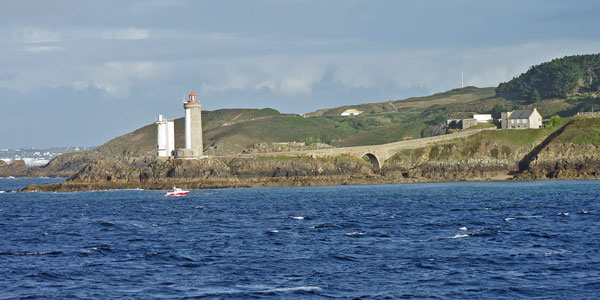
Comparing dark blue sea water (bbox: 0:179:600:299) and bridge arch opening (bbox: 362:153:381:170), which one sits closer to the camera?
dark blue sea water (bbox: 0:179:600:299)

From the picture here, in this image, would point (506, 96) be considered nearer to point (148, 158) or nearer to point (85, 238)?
point (148, 158)

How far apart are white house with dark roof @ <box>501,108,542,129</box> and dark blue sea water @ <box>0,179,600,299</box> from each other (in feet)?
179

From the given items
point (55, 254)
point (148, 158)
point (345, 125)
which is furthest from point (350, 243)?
point (345, 125)

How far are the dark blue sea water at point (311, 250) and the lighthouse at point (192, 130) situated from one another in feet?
130

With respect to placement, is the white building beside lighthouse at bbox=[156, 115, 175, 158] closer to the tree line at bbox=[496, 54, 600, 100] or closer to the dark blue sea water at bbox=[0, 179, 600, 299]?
the dark blue sea water at bbox=[0, 179, 600, 299]

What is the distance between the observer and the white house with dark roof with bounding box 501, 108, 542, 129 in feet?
391

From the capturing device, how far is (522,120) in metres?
120

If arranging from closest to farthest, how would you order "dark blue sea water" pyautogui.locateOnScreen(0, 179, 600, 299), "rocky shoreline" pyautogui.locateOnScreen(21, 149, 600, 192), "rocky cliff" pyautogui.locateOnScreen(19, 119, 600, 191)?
"dark blue sea water" pyautogui.locateOnScreen(0, 179, 600, 299) < "rocky shoreline" pyautogui.locateOnScreen(21, 149, 600, 192) < "rocky cliff" pyautogui.locateOnScreen(19, 119, 600, 191)

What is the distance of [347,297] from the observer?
84.7 ft

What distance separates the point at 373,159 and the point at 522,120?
2715 cm

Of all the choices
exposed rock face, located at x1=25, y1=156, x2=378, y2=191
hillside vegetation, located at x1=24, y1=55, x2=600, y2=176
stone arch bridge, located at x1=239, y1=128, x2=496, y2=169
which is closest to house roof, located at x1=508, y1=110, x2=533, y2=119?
stone arch bridge, located at x1=239, y1=128, x2=496, y2=169

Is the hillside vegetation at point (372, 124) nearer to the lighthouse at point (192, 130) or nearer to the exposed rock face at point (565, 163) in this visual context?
the lighthouse at point (192, 130)

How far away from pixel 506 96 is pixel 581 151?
81.0m

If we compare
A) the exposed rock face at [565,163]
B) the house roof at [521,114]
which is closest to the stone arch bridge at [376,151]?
the house roof at [521,114]
